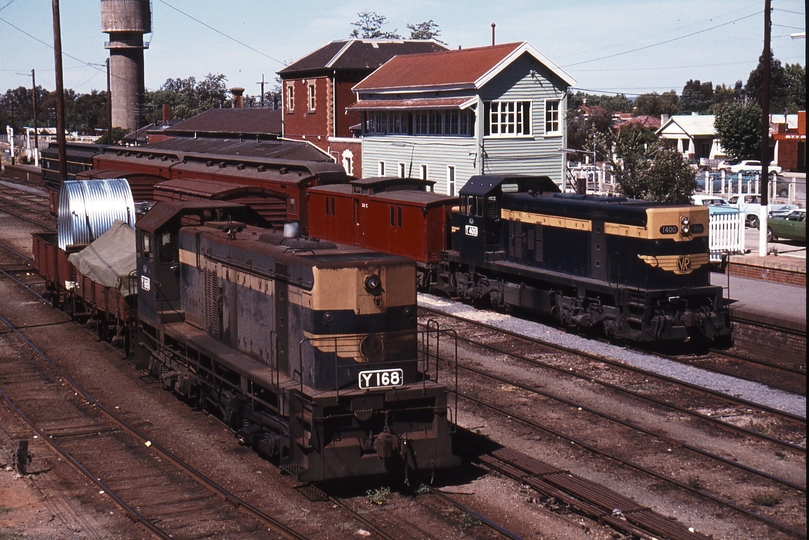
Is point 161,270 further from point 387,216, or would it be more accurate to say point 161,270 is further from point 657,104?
point 657,104

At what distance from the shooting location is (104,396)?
51.2 ft

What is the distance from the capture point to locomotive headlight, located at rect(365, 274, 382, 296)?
10555 millimetres

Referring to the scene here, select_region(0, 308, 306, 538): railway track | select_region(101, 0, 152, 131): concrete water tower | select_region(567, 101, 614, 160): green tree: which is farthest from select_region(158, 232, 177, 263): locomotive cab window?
select_region(101, 0, 152, 131): concrete water tower

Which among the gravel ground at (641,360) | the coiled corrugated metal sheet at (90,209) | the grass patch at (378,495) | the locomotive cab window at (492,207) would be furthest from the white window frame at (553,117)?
the grass patch at (378,495)

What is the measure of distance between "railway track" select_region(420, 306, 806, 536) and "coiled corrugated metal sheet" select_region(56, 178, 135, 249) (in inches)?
406

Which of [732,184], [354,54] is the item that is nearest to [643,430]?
[354,54]

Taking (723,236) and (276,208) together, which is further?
(723,236)

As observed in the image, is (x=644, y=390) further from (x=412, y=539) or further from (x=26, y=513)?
(x=26, y=513)

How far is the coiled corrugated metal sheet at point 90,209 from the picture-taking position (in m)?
22.1

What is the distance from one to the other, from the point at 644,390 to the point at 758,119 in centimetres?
5821

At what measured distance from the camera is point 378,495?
35.1ft

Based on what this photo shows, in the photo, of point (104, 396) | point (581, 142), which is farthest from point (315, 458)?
point (581, 142)

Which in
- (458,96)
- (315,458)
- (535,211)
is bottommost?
(315,458)

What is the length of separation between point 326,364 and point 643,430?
5299 millimetres
